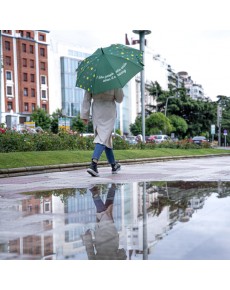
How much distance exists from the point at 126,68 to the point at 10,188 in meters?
3.05

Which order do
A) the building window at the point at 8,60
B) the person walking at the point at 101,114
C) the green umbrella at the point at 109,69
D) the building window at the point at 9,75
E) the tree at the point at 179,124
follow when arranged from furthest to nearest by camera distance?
the building window at the point at 8,60
the building window at the point at 9,75
the tree at the point at 179,124
the person walking at the point at 101,114
the green umbrella at the point at 109,69

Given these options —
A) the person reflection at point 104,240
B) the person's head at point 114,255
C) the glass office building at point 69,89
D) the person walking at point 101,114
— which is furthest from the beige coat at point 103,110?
the glass office building at point 69,89

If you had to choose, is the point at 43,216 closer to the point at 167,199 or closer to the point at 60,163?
the point at 167,199

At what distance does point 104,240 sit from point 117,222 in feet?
2.11

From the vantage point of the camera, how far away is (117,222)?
4.05m

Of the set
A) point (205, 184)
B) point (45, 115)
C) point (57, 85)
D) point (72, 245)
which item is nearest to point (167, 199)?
point (205, 184)

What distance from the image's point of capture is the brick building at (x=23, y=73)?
240ft

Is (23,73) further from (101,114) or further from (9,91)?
(101,114)

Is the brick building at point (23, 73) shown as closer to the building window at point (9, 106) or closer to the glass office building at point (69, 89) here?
the building window at point (9, 106)

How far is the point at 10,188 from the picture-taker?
269 inches

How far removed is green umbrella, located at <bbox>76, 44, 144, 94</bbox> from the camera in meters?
7.92

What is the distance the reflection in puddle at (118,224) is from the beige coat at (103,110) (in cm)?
242

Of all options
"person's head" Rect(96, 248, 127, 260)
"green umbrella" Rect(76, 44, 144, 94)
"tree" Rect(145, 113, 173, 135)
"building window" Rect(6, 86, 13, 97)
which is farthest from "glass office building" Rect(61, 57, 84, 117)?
"person's head" Rect(96, 248, 127, 260)

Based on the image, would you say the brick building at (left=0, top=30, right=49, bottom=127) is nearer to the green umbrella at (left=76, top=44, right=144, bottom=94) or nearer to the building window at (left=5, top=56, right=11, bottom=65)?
the building window at (left=5, top=56, right=11, bottom=65)
